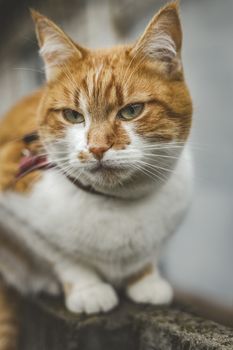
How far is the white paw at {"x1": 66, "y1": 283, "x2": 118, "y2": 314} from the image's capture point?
131cm

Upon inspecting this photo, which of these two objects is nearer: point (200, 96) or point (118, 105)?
point (118, 105)

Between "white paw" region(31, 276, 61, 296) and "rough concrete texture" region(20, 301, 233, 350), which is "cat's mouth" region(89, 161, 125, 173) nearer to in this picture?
"rough concrete texture" region(20, 301, 233, 350)

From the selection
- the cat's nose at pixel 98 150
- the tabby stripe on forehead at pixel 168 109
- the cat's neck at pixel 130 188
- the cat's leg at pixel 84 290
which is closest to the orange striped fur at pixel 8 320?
the cat's leg at pixel 84 290

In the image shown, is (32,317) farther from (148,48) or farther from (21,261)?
(148,48)

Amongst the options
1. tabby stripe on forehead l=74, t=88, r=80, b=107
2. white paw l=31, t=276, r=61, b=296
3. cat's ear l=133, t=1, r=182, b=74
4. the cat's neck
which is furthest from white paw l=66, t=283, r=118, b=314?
cat's ear l=133, t=1, r=182, b=74

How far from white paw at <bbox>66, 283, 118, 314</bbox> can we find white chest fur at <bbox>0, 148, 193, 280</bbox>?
0.05 meters

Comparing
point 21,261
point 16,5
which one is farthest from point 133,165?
point 16,5

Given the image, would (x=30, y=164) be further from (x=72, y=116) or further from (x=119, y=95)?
(x=119, y=95)

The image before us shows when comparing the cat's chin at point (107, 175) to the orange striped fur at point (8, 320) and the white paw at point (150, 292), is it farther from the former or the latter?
the orange striped fur at point (8, 320)

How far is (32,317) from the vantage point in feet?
4.95

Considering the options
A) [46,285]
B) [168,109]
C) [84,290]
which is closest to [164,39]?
[168,109]

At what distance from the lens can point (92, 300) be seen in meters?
1.31

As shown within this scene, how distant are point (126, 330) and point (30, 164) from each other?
1.64ft

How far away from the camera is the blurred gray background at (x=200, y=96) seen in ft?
4.90
